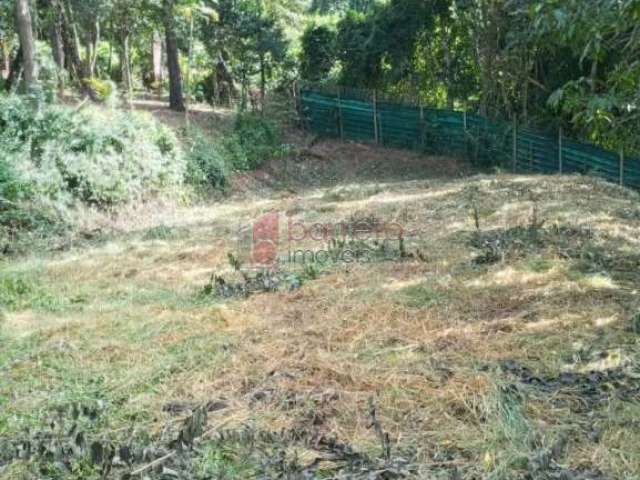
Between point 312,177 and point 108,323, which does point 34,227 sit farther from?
point 312,177

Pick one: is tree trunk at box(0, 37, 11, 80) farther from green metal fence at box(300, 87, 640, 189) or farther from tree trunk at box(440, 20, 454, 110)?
tree trunk at box(440, 20, 454, 110)

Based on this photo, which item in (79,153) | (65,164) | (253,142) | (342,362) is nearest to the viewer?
(342,362)

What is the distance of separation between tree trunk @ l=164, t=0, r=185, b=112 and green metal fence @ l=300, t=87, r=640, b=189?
8.82 feet

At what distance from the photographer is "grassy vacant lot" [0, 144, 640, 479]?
8.49 ft

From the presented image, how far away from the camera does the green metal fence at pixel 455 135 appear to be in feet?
35.2

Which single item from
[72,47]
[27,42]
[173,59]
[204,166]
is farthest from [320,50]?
[27,42]

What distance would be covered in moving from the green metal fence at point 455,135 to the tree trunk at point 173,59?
8.82 ft

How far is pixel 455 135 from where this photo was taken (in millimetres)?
12703

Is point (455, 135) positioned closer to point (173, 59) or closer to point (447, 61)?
point (447, 61)

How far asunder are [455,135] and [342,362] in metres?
9.90

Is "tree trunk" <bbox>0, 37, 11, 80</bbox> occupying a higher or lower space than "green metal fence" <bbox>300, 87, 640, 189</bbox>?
higher

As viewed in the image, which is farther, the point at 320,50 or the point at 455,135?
the point at 320,50

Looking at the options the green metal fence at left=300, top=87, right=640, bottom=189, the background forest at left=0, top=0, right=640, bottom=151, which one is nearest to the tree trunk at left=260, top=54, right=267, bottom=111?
the background forest at left=0, top=0, right=640, bottom=151

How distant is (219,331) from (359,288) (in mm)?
1198
